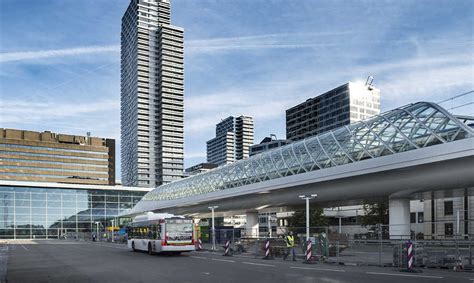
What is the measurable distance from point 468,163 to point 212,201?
39690 millimetres

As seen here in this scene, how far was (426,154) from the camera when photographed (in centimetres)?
3028

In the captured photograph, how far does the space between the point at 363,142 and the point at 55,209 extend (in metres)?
78.5

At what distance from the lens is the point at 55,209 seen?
323 ft

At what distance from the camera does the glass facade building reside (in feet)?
310

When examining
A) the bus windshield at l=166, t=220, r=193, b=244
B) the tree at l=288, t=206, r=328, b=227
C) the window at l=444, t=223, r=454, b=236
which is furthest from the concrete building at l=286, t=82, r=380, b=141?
the bus windshield at l=166, t=220, r=193, b=244

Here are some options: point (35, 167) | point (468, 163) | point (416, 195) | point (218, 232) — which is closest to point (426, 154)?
point (468, 163)

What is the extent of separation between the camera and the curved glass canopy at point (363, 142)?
31.2m

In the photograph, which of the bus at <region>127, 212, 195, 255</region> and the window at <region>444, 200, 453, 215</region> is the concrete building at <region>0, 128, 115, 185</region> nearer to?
the window at <region>444, 200, 453, 215</region>

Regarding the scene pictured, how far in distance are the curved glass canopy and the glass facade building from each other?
2113 inches

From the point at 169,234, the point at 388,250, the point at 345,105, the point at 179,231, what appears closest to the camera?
the point at 388,250

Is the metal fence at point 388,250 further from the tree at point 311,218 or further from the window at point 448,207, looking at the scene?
the tree at point 311,218

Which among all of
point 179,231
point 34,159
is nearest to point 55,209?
point 179,231

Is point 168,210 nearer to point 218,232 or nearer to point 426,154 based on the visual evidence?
point 218,232

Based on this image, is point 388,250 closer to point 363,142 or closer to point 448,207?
point 363,142
